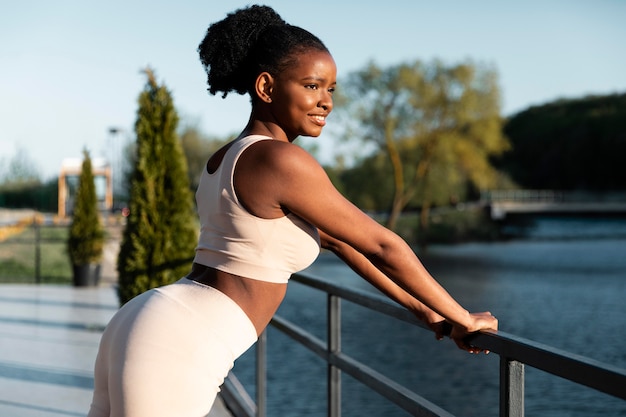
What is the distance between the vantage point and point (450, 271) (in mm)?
34062

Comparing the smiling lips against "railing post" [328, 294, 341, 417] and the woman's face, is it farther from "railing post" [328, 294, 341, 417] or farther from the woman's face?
"railing post" [328, 294, 341, 417]

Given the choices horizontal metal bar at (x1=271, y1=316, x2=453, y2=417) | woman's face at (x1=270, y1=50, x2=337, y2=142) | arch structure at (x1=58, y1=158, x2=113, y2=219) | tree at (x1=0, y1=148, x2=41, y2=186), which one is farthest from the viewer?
tree at (x1=0, y1=148, x2=41, y2=186)

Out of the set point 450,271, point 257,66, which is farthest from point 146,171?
point 450,271

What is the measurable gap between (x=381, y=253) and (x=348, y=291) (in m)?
1.19

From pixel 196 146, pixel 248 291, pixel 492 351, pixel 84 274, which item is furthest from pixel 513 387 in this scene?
pixel 196 146

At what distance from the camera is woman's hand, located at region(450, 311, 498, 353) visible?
179 centimetres

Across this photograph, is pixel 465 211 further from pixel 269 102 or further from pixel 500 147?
pixel 269 102

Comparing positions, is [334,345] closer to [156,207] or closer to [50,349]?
[156,207]

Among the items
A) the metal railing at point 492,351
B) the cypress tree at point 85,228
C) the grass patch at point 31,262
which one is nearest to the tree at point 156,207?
the metal railing at point 492,351

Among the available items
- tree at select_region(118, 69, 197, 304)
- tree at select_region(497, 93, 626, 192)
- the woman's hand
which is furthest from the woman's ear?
tree at select_region(497, 93, 626, 192)

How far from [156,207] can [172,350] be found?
575cm

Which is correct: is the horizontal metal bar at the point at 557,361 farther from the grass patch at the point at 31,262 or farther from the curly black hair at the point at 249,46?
the grass patch at the point at 31,262

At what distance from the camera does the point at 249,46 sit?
1705mm

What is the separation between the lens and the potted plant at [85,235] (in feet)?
42.7
